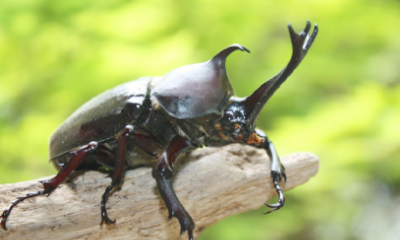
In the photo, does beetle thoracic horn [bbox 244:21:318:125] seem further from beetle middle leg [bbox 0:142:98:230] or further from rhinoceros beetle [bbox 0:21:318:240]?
beetle middle leg [bbox 0:142:98:230]

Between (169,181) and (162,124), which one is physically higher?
(162,124)

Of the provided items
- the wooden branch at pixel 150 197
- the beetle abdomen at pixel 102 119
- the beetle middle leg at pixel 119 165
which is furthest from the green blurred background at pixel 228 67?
the beetle middle leg at pixel 119 165

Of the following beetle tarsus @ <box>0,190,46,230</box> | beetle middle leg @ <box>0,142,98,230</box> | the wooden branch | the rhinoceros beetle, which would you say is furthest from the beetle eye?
beetle tarsus @ <box>0,190,46,230</box>

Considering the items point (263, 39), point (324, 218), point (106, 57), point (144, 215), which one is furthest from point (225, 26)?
point (324, 218)

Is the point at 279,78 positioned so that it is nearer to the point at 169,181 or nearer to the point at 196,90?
the point at 196,90

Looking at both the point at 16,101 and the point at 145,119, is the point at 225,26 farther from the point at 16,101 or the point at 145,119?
the point at 16,101

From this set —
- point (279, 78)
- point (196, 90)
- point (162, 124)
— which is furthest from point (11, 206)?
point (279, 78)

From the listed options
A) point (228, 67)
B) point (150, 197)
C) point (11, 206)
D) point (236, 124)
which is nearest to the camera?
point (11, 206)
